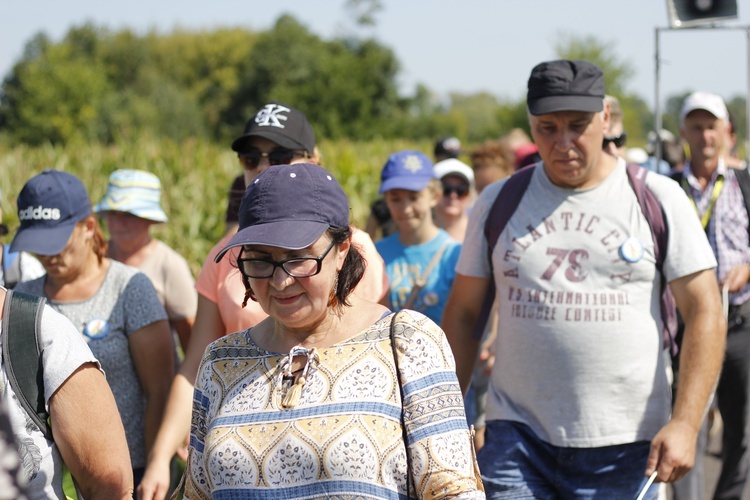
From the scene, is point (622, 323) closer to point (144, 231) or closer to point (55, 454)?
point (55, 454)

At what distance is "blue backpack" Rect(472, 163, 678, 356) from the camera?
350 centimetres

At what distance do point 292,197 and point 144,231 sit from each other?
3.32 m

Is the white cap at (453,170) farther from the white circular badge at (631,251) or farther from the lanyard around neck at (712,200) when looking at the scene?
the white circular badge at (631,251)

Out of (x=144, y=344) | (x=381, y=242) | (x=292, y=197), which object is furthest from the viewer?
(x=381, y=242)

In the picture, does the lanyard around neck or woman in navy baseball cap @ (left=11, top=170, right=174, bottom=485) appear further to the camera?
the lanyard around neck

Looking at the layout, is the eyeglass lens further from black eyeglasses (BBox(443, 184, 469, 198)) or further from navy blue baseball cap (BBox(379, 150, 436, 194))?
black eyeglasses (BBox(443, 184, 469, 198))

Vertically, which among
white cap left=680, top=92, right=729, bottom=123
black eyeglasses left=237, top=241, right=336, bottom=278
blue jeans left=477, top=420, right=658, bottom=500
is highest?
white cap left=680, top=92, right=729, bottom=123

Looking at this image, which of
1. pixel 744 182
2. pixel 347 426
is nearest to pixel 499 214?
pixel 347 426

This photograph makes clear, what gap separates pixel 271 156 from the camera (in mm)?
3654

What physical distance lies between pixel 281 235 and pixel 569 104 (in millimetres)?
1598

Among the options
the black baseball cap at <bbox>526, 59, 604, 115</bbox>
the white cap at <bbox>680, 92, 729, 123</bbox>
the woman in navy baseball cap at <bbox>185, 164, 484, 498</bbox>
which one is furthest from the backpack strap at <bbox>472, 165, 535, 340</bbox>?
the white cap at <bbox>680, 92, 729, 123</bbox>

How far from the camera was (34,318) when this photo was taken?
2418 mm

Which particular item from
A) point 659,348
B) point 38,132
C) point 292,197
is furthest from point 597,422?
point 38,132

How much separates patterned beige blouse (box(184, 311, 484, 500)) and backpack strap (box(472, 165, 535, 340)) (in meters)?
1.28
